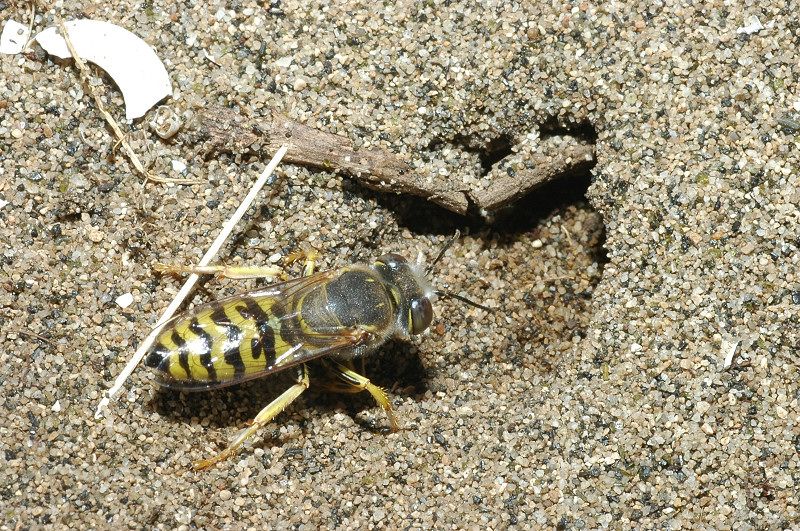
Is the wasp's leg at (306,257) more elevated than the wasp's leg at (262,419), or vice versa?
the wasp's leg at (306,257)

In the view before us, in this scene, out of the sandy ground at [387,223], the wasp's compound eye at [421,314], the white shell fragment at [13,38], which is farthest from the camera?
the white shell fragment at [13,38]

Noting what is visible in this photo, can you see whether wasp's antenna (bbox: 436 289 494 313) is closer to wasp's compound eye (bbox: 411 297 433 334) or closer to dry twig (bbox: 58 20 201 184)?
wasp's compound eye (bbox: 411 297 433 334)

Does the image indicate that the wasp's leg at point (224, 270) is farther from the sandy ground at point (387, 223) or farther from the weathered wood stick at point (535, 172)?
the weathered wood stick at point (535, 172)

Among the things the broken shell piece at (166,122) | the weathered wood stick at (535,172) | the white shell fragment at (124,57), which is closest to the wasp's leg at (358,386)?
the weathered wood stick at (535,172)

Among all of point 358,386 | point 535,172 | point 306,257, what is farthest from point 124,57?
point 535,172

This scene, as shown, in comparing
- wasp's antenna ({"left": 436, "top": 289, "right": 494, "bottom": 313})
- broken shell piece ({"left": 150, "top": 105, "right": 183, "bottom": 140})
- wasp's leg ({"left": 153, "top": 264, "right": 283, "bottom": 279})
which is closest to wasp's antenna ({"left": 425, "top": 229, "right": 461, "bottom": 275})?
wasp's antenna ({"left": 436, "top": 289, "right": 494, "bottom": 313})

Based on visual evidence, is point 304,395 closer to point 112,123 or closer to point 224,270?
point 224,270

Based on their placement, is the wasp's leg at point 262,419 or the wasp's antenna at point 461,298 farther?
the wasp's antenna at point 461,298
